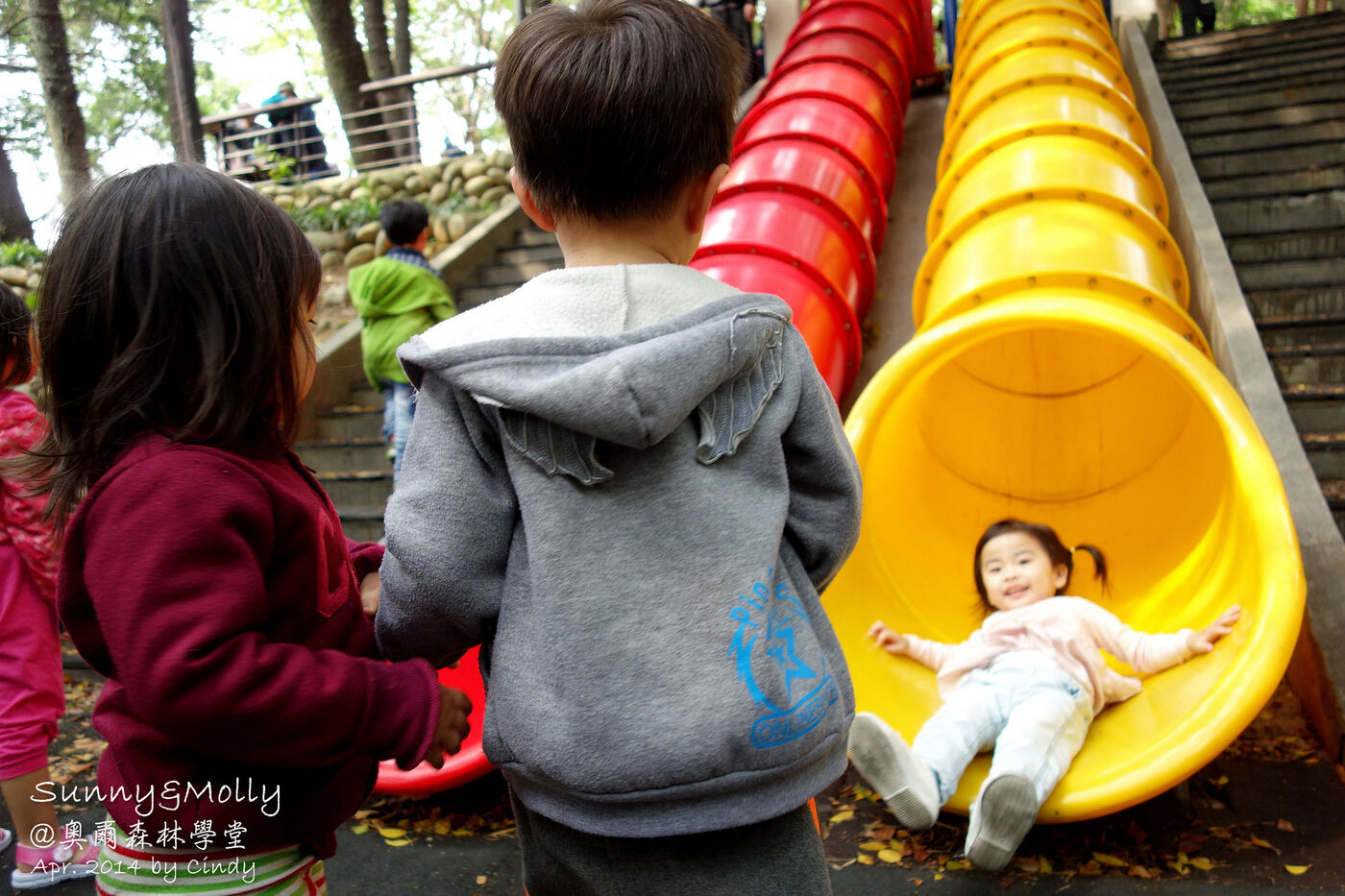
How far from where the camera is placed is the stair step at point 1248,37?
31.8 ft

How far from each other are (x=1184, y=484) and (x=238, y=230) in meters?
3.43

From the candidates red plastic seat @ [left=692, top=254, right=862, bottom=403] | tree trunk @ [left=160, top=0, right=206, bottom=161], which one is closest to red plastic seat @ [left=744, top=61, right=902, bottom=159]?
red plastic seat @ [left=692, top=254, right=862, bottom=403]

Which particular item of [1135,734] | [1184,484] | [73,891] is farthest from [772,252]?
[73,891]

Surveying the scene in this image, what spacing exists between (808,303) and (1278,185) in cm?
400

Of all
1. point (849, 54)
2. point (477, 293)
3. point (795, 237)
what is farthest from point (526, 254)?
point (795, 237)

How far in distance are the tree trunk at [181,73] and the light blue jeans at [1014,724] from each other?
7104mm

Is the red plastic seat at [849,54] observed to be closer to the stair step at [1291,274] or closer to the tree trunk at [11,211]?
the stair step at [1291,274]

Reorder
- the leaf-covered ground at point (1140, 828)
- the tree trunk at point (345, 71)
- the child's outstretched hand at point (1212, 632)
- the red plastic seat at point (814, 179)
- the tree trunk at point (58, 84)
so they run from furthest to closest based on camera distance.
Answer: the tree trunk at point (345, 71), the tree trunk at point (58, 84), the red plastic seat at point (814, 179), the child's outstretched hand at point (1212, 632), the leaf-covered ground at point (1140, 828)

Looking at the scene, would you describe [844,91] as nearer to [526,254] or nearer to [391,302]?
[526,254]

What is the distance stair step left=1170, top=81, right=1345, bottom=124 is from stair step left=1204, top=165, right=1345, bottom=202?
146 centimetres

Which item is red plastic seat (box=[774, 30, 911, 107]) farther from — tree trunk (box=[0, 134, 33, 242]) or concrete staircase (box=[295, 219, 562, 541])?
tree trunk (box=[0, 134, 33, 242])

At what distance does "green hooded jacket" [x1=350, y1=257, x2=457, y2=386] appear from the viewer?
4902mm

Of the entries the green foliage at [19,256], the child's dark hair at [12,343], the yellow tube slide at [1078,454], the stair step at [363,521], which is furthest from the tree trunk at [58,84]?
the yellow tube slide at [1078,454]

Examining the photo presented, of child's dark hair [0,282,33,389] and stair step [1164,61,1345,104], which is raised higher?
stair step [1164,61,1345,104]
